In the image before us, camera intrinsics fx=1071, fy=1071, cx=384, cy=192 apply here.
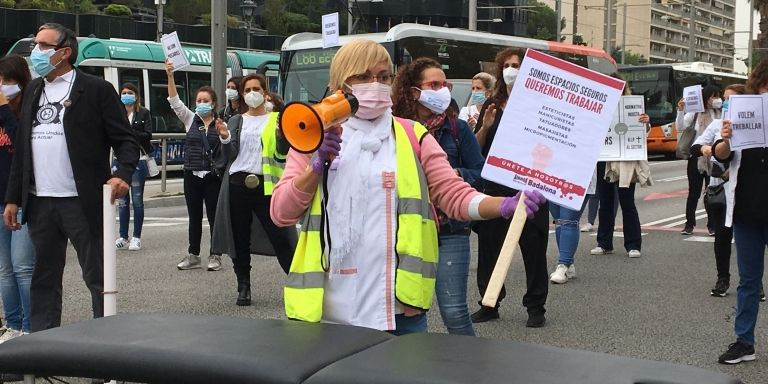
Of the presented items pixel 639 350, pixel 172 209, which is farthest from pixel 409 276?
pixel 172 209

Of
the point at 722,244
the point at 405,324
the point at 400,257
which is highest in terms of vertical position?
the point at 400,257

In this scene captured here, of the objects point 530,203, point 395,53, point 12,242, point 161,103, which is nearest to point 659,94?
point 395,53

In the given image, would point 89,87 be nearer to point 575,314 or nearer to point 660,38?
point 575,314

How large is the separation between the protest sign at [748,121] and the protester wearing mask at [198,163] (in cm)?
468

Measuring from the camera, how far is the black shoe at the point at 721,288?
8.68m

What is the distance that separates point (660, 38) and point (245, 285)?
6586 inches

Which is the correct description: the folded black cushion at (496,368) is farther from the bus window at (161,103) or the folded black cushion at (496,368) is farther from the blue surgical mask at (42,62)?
→ the bus window at (161,103)

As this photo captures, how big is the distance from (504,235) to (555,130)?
4173 mm

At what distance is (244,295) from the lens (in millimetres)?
8328

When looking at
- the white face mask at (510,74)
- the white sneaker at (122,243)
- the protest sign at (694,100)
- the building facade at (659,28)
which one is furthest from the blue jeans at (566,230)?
the building facade at (659,28)

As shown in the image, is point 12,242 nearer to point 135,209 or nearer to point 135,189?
point 135,209

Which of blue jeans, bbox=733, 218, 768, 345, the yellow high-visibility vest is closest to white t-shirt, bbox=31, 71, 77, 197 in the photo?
the yellow high-visibility vest

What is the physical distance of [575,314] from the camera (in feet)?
26.2

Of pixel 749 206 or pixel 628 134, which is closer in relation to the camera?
pixel 749 206
